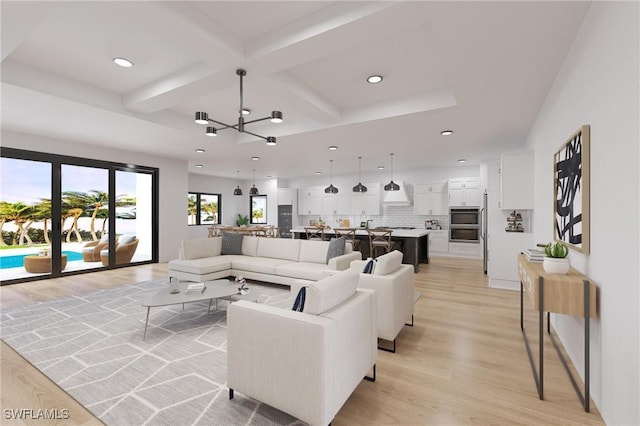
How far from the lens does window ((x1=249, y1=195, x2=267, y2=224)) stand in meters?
12.5

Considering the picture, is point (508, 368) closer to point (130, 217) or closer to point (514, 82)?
point (514, 82)

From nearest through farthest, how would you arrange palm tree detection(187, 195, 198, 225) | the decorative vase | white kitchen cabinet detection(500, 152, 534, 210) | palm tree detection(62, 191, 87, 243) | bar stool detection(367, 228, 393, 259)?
the decorative vase
white kitchen cabinet detection(500, 152, 534, 210)
palm tree detection(62, 191, 87, 243)
bar stool detection(367, 228, 393, 259)
palm tree detection(187, 195, 198, 225)

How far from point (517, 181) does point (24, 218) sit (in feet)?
27.8

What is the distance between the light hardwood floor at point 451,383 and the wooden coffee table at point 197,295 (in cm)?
99

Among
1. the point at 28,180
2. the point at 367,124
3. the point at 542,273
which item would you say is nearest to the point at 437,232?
the point at 367,124

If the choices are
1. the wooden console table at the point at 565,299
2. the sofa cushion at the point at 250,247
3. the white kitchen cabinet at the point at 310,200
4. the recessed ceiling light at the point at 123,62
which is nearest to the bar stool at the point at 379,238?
the sofa cushion at the point at 250,247

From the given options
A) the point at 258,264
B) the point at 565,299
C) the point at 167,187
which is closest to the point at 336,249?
the point at 258,264

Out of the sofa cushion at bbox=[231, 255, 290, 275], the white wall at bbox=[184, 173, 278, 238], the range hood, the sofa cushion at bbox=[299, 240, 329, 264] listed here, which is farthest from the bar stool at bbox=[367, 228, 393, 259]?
the white wall at bbox=[184, 173, 278, 238]

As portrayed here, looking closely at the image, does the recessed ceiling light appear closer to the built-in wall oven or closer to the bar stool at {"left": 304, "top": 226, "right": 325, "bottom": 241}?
the bar stool at {"left": 304, "top": 226, "right": 325, "bottom": 241}

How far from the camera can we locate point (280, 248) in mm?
5637

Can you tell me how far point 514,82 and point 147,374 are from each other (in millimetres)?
4386

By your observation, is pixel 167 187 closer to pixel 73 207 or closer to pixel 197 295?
pixel 73 207

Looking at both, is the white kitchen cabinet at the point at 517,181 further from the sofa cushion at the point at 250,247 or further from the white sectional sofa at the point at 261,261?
the sofa cushion at the point at 250,247

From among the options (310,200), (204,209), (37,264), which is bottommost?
(37,264)
